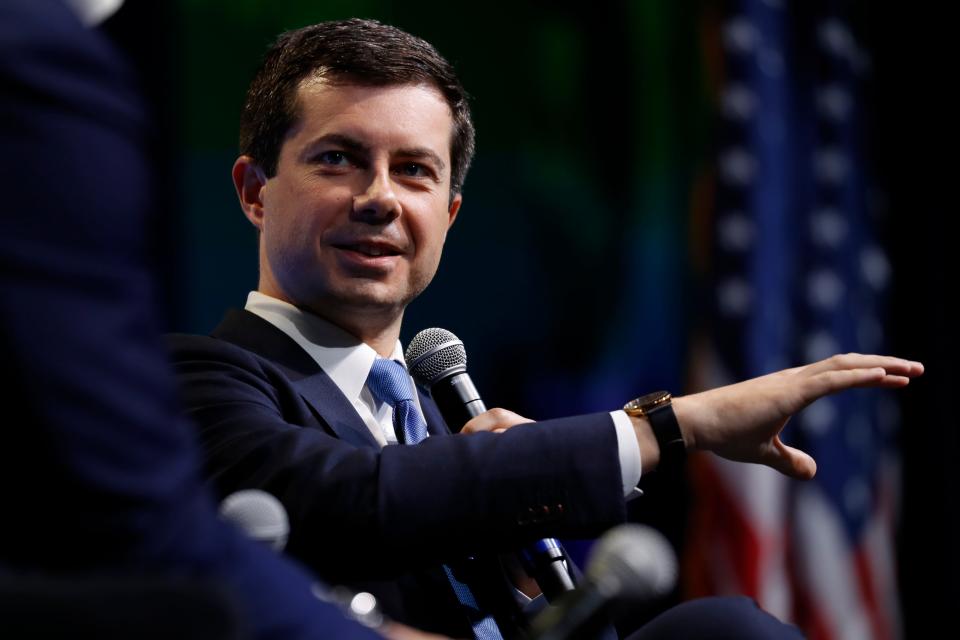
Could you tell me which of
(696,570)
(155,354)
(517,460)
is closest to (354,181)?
(517,460)

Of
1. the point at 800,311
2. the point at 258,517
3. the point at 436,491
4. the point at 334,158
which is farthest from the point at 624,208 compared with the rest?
the point at 258,517

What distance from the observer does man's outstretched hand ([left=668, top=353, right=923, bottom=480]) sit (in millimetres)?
1396

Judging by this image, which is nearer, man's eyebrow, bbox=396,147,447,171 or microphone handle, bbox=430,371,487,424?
microphone handle, bbox=430,371,487,424

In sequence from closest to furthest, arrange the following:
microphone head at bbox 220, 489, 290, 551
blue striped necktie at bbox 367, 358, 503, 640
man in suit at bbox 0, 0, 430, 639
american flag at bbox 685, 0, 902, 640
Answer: man in suit at bbox 0, 0, 430, 639
microphone head at bbox 220, 489, 290, 551
blue striped necktie at bbox 367, 358, 503, 640
american flag at bbox 685, 0, 902, 640

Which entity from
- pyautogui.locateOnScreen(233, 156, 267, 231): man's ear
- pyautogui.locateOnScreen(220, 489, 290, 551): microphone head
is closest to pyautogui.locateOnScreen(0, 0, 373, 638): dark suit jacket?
pyautogui.locateOnScreen(220, 489, 290, 551): microphone head

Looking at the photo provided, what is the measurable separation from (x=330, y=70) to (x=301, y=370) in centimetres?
56

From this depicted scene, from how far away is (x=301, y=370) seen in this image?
5.65 feet

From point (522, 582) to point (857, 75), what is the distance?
360 cm

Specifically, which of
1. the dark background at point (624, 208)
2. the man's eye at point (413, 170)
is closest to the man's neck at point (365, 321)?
the man's eye at point (413, 170)

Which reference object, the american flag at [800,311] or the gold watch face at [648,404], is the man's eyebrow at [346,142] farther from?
the american flag at [800,311]

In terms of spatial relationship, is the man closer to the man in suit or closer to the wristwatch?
the wristwatch

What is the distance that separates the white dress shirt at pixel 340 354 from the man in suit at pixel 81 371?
1.11 m

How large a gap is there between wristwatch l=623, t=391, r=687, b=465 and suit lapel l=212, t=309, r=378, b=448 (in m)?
0.46

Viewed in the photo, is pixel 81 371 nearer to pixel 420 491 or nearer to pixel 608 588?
pixel 608 588
